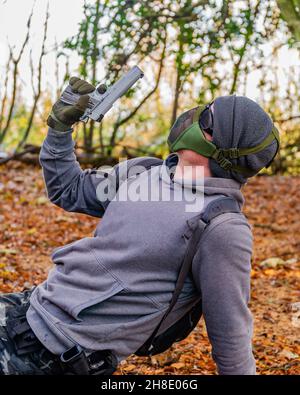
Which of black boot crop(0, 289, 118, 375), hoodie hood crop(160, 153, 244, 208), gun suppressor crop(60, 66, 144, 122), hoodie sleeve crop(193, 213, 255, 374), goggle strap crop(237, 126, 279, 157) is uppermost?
gun suppressor crop(60, 66, 144, 122)

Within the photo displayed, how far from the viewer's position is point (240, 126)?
248cm

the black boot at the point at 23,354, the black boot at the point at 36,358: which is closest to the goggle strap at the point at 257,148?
the black boot at the point at 36,358

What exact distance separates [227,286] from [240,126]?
623 millimetres

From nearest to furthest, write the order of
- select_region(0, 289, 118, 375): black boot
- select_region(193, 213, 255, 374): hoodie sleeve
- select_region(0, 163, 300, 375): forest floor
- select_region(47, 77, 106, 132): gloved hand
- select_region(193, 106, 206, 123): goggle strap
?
select_region(193, 213, 255, 374): hoodie sleeve
select_region(0, 289, 118, 375): black boot
select_region(193, 106, 206, 123): goggle strap
select_region(47, 77, 106, 132): gloved hand
select_region(0, 163, 300, 375): forest floor

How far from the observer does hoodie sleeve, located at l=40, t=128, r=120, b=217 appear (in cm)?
288

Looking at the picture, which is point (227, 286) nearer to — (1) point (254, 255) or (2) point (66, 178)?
(2) point (66, 178)

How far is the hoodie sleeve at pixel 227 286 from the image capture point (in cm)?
230

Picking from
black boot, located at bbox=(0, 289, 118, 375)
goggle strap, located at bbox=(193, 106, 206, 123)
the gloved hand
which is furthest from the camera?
the gloved hand

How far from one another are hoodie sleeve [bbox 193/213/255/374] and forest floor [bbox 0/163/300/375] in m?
1.67

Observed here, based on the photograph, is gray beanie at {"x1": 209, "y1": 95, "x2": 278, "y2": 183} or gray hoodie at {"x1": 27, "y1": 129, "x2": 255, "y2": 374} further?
gray beanie at {"x1": 209, "y1": 95, "x2": 278, "y2": 183}

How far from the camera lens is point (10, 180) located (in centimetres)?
898

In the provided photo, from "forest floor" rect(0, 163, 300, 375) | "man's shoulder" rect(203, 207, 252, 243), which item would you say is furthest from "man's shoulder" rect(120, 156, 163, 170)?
"forest floor" rect(0, 163, 300, 375)

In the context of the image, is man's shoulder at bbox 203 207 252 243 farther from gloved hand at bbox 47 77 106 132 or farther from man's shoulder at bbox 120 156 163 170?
gloved hand at bbox 47 77 106 132
